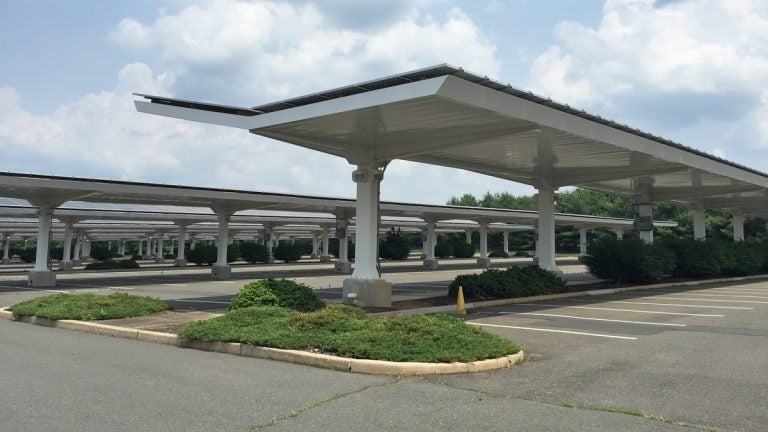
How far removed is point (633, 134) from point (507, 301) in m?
6.44

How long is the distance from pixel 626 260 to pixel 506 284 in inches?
322

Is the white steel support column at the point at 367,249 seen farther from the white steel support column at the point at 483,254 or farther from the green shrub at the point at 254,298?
the white steel support column at the point at 483,254

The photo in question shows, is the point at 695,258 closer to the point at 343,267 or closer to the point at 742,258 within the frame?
the point at 742,258

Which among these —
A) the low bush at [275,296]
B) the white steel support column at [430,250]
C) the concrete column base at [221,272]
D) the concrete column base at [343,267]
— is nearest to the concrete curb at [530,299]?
the low bush at [275,296]

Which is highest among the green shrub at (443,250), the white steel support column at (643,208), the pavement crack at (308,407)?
the white steel support column at (643,208)

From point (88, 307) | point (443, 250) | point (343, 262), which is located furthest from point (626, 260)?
point (443, 250)

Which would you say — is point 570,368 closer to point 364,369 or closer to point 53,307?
point 364,369

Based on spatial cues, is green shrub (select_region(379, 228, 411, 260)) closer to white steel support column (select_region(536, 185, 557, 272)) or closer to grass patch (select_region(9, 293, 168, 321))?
white steel support column (select_region(536, 185, 557, 272))

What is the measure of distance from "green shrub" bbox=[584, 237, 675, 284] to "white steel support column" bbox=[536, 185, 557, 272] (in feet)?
5.52

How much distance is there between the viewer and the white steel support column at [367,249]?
52.4 ft

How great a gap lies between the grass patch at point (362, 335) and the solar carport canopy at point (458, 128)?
463cm

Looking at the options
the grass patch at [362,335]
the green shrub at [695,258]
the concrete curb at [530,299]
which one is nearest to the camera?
the grass patch at [362,335]

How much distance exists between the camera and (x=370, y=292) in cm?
1595

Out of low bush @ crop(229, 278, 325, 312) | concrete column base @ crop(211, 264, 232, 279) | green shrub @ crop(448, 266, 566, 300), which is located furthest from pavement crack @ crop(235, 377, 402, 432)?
concrete column base @ crop(211, 264, 232, 279)
